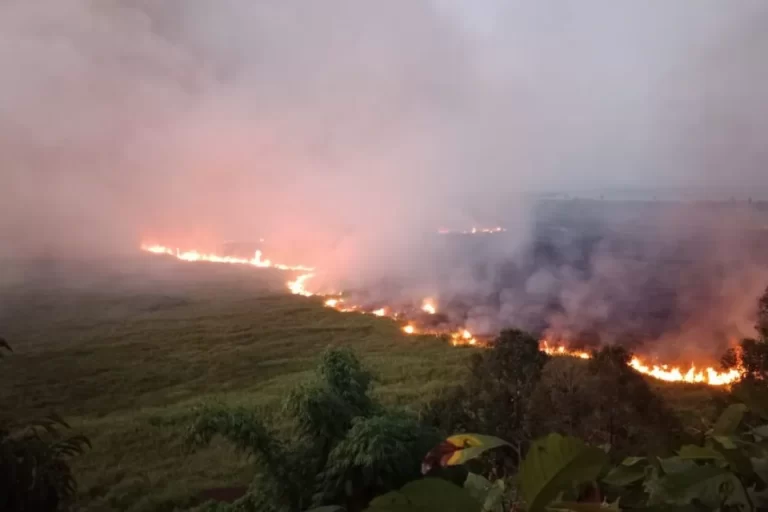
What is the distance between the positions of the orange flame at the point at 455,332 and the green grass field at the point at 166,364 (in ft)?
2.78

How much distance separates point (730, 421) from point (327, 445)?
4733 mm

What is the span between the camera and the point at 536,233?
165ft

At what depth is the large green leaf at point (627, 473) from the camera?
1050mm

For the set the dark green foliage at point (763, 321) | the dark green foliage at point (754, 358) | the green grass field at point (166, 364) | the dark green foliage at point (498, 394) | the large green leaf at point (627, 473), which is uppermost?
the large green leaf at point (627, 473)

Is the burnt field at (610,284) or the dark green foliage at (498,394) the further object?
the burnt field at (610,284)

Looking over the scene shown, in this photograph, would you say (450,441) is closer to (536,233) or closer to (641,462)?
(641,462)

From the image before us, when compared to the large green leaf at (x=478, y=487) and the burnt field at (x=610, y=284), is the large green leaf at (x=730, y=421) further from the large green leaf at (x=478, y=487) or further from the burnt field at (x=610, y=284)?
the burnt field at (x=610, y=284)

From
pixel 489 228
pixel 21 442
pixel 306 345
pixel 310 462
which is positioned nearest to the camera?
pixel 21 442

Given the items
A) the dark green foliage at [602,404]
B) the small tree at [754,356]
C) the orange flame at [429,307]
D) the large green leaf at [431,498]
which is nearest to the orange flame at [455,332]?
the orange flame at [429,307]

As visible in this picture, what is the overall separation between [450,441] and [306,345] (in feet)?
63.6

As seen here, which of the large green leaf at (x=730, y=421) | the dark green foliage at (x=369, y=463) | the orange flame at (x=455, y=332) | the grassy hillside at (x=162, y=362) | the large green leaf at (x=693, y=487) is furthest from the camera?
the orange flame at (x=455, y=332)

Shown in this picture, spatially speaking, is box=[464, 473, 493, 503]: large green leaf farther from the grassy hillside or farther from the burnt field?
the burnt field

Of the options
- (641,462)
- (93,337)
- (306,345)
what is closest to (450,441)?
(641,462)

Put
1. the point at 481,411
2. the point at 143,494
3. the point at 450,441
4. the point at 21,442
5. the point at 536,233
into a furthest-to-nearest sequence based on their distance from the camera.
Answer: the point at 536,233
the point at 143,494
the point at 481,411
the point at 21,442
the point at 450,441
